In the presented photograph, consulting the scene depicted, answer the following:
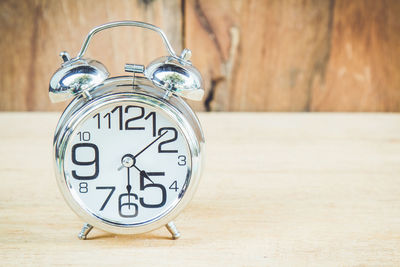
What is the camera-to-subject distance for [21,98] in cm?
175

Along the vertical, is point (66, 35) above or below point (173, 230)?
above

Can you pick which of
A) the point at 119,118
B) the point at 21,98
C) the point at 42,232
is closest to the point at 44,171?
the point at 42,232

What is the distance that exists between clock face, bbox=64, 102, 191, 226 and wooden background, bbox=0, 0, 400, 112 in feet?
3.15

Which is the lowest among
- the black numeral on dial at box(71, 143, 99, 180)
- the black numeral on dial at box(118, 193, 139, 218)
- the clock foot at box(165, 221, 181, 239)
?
the clock foot at box(165, 221, 181, 239)

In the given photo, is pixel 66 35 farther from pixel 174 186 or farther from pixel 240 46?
pixel 174 186

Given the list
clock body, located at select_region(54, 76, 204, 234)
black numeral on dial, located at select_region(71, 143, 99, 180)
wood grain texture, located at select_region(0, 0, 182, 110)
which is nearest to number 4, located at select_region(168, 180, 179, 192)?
clock body, located at select_region(54, 76, 204, 234)

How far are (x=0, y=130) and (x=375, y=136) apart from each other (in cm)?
127

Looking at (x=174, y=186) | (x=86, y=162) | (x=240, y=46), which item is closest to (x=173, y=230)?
(x=174, y=186)

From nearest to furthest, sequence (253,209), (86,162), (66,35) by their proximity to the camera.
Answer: (86,162) → (253,209) → (66,35)

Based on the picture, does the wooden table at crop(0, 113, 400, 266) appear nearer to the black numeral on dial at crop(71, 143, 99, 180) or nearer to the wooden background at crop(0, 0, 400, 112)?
the black numeral on dial at crop(71, 143, 99, 180)

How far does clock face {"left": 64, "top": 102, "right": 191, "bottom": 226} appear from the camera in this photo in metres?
0.77

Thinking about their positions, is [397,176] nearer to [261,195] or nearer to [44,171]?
[261,195]

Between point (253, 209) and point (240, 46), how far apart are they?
0.93m

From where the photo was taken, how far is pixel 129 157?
776 mm
